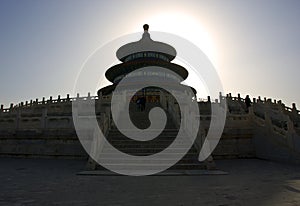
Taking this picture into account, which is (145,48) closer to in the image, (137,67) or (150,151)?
(137,67)

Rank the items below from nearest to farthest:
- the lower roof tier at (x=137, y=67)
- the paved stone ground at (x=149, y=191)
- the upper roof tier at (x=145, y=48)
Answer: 1. the paved stone ground at (x=149, y=191)
2. the lower roof tier at (x=137, y=67)
3. the upper roof tier at (x=145, y=48)

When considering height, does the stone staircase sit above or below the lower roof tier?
below

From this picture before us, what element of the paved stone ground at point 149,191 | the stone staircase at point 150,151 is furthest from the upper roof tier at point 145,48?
the paved stone ground at point 149,191

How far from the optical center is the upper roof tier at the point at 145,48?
36469mm

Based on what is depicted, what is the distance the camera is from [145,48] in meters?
36.4

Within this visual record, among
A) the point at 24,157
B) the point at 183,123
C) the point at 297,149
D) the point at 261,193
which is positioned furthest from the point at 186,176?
the point at 24,157

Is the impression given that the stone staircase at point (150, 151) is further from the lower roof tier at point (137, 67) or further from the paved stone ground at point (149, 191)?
the lower roof tier at point (137, 67)

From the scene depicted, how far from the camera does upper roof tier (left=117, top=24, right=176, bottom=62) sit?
36469 mm

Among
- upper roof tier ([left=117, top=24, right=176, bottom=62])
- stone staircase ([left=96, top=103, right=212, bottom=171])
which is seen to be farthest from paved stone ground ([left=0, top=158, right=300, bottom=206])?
upper roof tier ([left=117, top=24, right=176, bottom=62])

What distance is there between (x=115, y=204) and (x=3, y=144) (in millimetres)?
Answer: 12914

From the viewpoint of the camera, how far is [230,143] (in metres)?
12.5

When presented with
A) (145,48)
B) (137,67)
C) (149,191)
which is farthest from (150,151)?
(145,48)

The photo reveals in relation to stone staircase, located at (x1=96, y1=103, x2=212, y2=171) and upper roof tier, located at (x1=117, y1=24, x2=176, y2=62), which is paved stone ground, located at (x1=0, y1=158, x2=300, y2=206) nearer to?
stone staircase, located at (x1=96, y1=103, x2=212, y2=171)

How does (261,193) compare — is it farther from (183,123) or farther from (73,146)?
(73,146)
